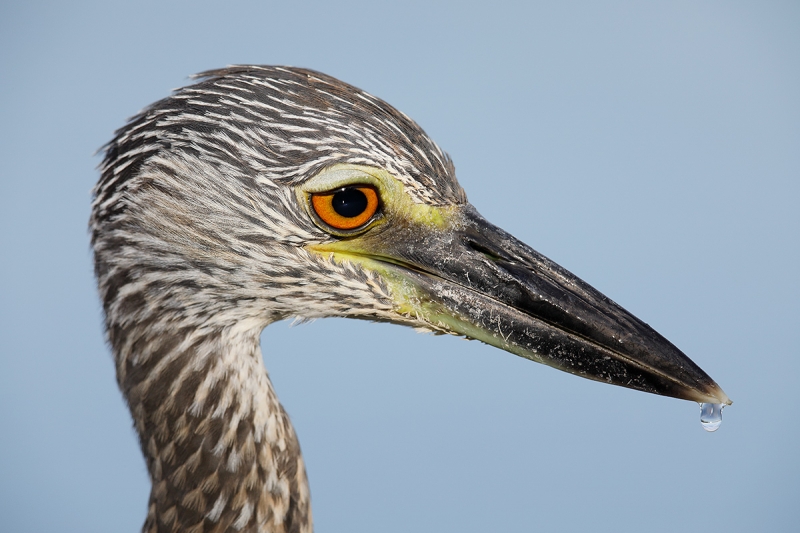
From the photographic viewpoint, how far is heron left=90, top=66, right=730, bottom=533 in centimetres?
199

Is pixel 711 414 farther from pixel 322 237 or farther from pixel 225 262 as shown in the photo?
pixel 225 262

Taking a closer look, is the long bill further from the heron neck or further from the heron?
the heron neck

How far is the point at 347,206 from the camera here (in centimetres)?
201

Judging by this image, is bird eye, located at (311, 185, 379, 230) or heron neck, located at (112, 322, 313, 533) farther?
heron neck, located at (112, 322, 313, 533)

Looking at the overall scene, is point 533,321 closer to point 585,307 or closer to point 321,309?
point 585,307

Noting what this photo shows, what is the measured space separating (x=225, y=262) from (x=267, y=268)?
133 millimetres

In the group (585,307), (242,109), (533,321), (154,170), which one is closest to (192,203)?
(154,170)

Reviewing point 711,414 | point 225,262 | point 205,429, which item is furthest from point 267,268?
point 711,414

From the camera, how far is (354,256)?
6.86ft

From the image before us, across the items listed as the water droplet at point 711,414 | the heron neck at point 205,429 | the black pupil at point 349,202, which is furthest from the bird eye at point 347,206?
the water droplet at point 711,414

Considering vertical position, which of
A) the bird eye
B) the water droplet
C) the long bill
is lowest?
the water droplet

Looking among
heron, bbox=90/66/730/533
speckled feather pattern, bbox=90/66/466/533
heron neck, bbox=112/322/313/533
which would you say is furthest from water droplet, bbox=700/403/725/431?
heron neck, bbox=112/322/313/533

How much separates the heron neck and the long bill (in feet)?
2.00

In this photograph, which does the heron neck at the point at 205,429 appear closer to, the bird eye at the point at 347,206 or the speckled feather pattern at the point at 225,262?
Answer: the speckled feather pattern at the point at 225,262
